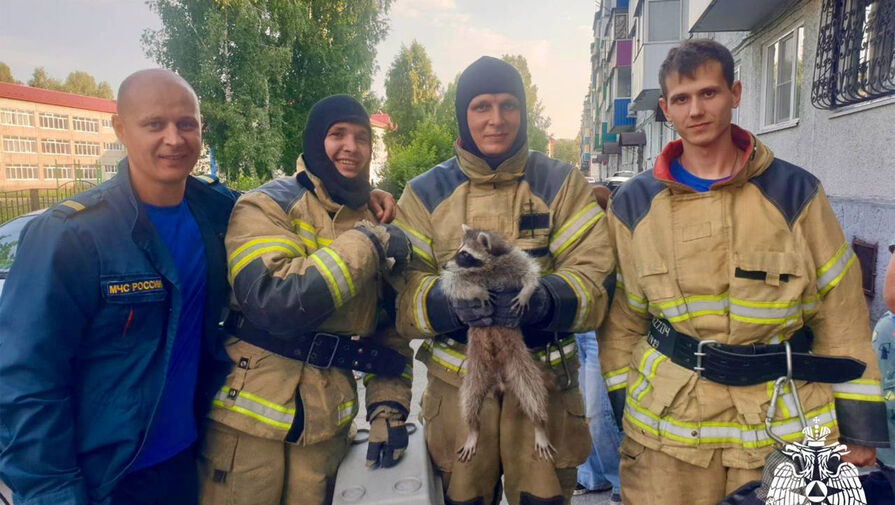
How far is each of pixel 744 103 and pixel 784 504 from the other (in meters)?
10.5

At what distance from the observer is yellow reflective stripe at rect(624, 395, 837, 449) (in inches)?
96.6

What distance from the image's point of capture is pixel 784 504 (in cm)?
188

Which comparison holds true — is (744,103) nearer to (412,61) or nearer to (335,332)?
(335,332)

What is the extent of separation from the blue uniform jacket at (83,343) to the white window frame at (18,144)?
187 ft

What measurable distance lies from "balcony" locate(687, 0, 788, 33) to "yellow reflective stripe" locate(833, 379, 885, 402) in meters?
7.83

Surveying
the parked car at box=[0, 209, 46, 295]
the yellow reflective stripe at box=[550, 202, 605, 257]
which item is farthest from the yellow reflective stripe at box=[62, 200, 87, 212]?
the parked car at box=[0, 209, 46, 295]

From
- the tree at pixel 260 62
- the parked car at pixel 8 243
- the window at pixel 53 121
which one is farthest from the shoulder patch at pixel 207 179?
the window at pixel 53 121

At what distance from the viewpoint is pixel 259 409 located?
107 inches

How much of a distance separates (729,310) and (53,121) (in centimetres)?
6199

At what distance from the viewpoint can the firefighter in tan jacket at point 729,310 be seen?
8.10 ft

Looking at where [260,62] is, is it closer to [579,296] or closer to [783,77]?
[783,77]

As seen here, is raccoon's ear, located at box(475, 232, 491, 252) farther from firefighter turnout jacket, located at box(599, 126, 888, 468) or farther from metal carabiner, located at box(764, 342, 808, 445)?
metal carabiner, located at box(764, 342, 808, 445)

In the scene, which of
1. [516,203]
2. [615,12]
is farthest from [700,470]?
[615,12]

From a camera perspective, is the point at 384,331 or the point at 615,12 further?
the point at 615,12
